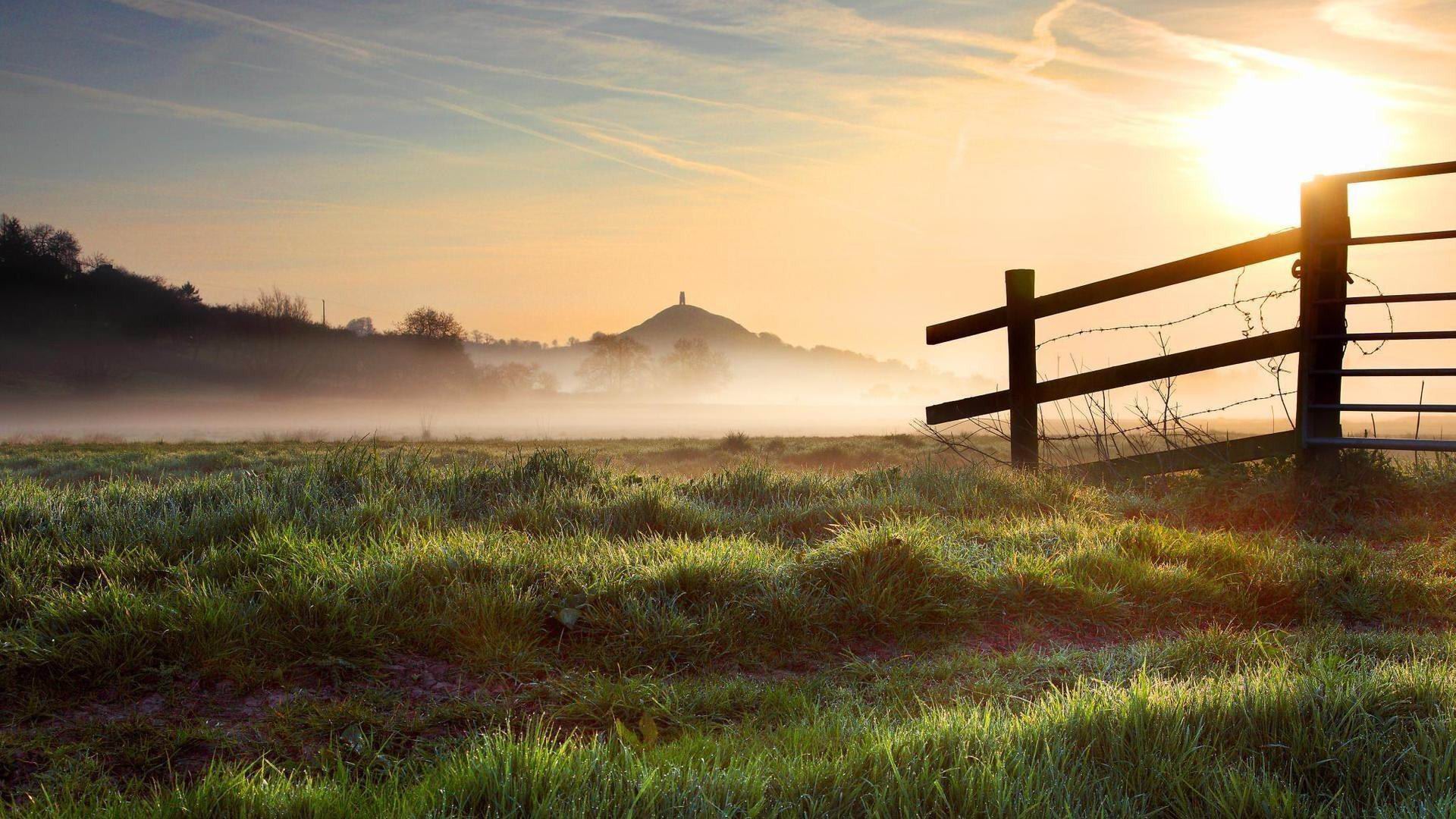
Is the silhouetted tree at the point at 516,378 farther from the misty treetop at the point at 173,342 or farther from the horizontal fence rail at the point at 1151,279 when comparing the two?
the horizontal fence rail at the point at 1151,279

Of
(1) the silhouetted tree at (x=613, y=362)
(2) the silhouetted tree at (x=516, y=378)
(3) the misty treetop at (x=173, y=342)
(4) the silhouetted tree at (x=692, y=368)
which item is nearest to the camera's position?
(3) the misty treetop at (x=173, y=342)

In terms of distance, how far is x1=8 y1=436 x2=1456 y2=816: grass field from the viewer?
2.45m

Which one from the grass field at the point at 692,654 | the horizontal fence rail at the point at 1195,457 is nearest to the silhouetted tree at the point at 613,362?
the horizontal fence rail at the point at 1195,457

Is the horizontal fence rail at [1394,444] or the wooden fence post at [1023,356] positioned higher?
the wooden fence post at [1023,356]

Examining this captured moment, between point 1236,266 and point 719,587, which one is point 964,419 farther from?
point 719,587

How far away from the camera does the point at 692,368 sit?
105125mm

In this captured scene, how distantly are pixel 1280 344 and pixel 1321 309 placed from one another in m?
0.43

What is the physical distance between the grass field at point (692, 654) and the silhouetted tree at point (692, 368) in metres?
96.4

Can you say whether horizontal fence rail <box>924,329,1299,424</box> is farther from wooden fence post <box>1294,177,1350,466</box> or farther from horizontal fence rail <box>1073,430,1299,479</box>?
horizontal fence rail <box>1073,430,1299,479</box>

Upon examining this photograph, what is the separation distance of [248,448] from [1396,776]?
77.8 ft

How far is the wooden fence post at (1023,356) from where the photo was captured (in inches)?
338

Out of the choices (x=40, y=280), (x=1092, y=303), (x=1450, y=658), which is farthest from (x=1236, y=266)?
(x=40, y=280)

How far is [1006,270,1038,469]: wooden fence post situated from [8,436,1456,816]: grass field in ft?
5.18

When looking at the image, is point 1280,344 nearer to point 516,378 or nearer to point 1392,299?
point 1392,299
